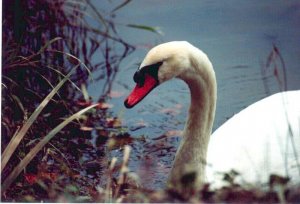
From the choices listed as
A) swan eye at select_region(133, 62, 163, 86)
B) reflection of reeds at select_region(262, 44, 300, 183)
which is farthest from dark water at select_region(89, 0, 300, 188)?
swan eye at select_region(133, 62, 163, 86)

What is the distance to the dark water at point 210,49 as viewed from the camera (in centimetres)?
252

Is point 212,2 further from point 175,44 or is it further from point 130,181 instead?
point 130,181

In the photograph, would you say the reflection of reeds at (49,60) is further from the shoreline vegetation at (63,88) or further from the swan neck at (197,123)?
the swan neck at (197,123)

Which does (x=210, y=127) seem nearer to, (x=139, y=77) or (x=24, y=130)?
(x=139, y=77)

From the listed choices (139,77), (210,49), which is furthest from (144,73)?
(210,49)

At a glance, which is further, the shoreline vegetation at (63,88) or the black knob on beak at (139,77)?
the shoreline vegetation at (63,88)

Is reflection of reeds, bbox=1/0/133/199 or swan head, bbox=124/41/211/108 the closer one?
swan head, bbox=124/41/211/108

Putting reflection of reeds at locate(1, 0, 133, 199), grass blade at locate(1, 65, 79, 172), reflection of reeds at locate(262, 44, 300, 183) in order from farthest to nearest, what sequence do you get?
reflection of reeds at locate(1, 0, 133, 199)
reflection of reeds at locate(262, 44, 300, 183)
grass blade at locate(1, 65, 79, 172)

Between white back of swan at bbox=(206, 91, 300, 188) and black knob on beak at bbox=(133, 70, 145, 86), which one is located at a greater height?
black knob on beak at bbox=(133, 70, 145, 86)

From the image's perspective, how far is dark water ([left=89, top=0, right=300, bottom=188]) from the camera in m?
2.52

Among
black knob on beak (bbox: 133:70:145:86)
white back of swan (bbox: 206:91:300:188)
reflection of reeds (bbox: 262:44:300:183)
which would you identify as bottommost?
white back of swan (bbox: 206:91:300:188)

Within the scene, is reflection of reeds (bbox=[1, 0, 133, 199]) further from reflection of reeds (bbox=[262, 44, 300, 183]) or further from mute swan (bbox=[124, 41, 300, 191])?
reflection of reeds (bbox=[262, 44, 300, 183])

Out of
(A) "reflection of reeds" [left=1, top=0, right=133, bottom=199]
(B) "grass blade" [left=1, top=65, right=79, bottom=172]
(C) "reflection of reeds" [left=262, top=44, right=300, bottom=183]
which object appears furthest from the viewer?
(A) "reflection of reeds" [left=1, top=0, right=133, bottom=199]

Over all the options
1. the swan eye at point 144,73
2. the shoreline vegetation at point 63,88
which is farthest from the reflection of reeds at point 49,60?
the swan eye at point 144,73
